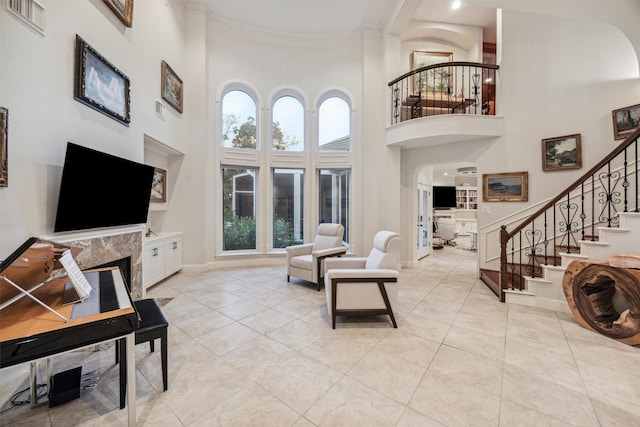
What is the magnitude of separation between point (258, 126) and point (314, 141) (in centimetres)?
133

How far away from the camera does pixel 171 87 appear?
174 inches

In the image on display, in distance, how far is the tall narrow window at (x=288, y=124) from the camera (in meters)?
5.92

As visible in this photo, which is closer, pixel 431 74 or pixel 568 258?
pixel 568 258

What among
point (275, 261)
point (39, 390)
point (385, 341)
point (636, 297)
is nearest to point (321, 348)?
point (385, 341)

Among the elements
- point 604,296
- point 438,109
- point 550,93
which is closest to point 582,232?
point 604,296

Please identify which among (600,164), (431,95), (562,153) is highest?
(431,95)

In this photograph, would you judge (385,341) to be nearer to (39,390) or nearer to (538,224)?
(39,390)

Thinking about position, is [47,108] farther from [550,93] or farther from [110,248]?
[550,93]

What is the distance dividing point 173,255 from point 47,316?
11.8 feet

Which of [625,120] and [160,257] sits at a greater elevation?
[625,120]

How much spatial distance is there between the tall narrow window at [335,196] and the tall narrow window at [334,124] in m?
0.64

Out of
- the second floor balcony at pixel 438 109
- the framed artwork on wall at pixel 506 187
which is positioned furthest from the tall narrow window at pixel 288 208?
the framed artwork on wall at pixel 506 187

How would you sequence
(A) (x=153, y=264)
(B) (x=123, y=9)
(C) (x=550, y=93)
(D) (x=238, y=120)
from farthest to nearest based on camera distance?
(D) (x=238, y=120) → (C) (x=550, y=93) → (A) (x=153, y=264) → (B) (x=123, y=9)

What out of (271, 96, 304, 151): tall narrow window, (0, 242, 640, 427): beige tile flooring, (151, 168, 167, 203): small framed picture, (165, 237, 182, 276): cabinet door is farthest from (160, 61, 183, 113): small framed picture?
(0, 242, 640, 427): beige tile flooring
